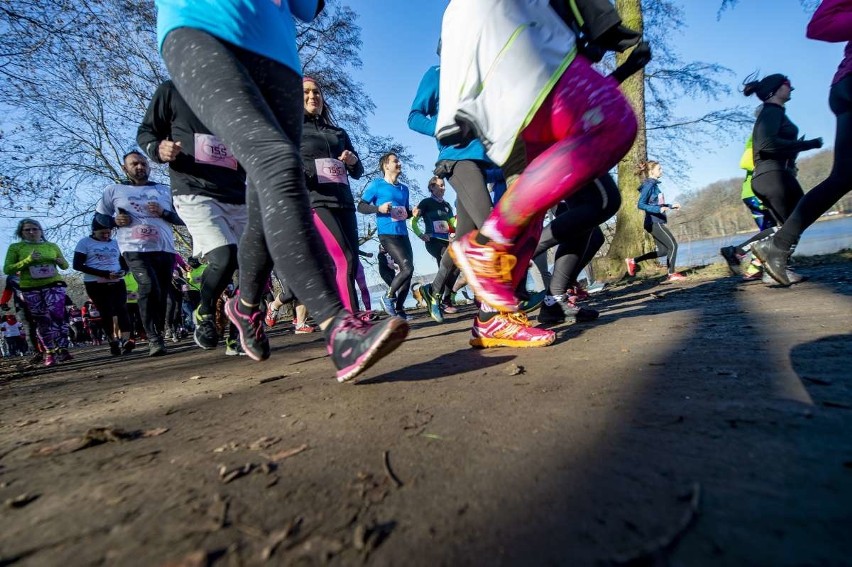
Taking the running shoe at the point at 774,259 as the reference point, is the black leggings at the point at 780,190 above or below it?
above

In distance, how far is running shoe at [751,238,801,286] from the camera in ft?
10.0

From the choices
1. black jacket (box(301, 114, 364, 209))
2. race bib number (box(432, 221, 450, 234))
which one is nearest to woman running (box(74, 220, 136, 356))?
black jacket (box(301, 114, 364, 209))

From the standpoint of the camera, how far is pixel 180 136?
259 centimetres

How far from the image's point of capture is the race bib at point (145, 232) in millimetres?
3822

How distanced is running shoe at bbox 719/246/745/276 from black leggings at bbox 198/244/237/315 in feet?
17.0

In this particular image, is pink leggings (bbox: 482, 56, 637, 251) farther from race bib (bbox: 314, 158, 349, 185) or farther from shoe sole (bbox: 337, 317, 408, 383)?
race bib (bbox: 314, 158, 349, 185)

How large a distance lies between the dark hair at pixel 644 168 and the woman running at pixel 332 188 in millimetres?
5731

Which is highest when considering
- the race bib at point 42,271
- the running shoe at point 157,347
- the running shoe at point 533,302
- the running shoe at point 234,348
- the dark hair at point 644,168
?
the dark hair at point 644,168

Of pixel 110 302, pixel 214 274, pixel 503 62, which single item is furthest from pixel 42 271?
pixel 503 62

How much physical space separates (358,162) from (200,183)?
3.67 ft

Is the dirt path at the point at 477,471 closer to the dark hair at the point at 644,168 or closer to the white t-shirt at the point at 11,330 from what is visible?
the dark hair at the point at 644,168

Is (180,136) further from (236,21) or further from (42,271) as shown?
(42,271)

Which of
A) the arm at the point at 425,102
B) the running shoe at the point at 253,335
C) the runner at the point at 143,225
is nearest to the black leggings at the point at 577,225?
the arm at the point at 425,102

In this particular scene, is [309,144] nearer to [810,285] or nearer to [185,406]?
[185,406]
